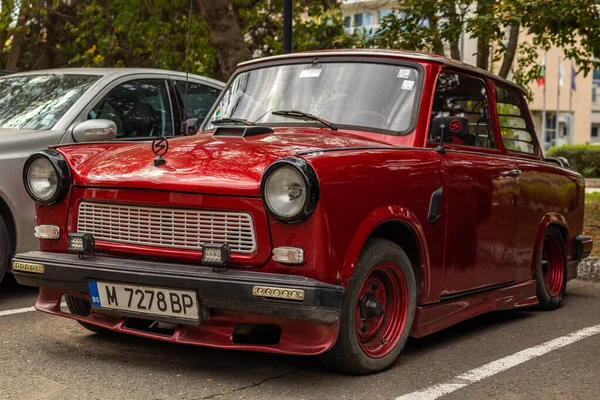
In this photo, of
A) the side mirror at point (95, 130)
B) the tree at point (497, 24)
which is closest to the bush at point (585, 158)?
the tree at point (497, 24)

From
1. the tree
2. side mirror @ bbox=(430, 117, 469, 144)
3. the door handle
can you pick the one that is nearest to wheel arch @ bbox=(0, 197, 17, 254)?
side mirror @ bbox=(430, 117, 469, 144)

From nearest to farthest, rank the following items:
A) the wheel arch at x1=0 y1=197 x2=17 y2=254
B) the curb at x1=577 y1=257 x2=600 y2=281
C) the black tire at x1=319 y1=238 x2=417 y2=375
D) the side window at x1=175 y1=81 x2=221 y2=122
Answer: the black tire at x1=319 y1=238 x2=417 y2=375 → the wheel arch at x1=0 y1=197 x2=17 y2=254 → the side window at x1=175 y1=81 x2=221 y2=122 → the curb at x1=577 y1=257 x2=600 y2=281

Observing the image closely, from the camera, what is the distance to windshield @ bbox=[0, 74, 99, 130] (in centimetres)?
716

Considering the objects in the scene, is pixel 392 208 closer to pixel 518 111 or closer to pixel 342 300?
pixel 342 300

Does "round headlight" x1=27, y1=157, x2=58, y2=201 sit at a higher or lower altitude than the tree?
lower

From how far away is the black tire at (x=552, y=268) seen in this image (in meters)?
6.88

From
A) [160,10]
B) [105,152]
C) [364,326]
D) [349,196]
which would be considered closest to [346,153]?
[349,196]

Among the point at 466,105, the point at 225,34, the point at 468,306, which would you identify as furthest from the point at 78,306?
the point at 225,34

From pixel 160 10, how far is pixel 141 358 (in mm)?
15249

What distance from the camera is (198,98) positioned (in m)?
8.25

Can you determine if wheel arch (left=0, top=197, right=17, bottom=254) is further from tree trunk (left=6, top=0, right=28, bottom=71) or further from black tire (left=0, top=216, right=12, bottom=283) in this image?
tree trunk (left=6, top=0, right=28, bottom=71)

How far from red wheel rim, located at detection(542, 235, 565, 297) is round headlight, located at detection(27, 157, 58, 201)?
3.90m

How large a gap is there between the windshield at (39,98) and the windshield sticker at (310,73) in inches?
91.4

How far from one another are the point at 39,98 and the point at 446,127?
365 cm
